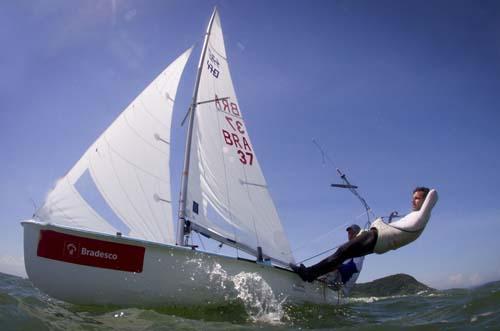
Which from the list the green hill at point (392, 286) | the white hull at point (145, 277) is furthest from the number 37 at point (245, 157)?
the green hill at point (392, 286)

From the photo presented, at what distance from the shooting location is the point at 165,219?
23.5 ft

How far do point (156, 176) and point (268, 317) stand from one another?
10.9 ft

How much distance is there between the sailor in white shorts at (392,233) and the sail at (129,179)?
3.26 meters

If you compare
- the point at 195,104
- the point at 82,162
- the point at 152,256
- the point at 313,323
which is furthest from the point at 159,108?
the point at 313,323

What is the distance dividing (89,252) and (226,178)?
3.49m

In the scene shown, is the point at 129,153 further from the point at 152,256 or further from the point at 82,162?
the point at 152,256

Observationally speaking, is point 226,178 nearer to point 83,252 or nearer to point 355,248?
point 355,248

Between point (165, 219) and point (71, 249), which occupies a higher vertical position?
point (165, 219)

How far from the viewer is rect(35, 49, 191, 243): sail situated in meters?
6.28

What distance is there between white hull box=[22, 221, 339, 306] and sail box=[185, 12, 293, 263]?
150 centimetres

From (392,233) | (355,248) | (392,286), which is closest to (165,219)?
(355,248)

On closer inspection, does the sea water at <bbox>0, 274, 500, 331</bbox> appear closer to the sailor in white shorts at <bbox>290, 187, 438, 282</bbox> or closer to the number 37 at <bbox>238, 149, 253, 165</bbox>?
the sailor in white shorts at <bbox>290, 187, 438, 282</bbox>

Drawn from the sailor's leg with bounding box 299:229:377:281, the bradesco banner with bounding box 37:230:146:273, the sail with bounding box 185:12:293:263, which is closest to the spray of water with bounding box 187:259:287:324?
the bradesco banner with bounding box 37:230:146:273

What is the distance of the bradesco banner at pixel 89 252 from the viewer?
5.84 meters
